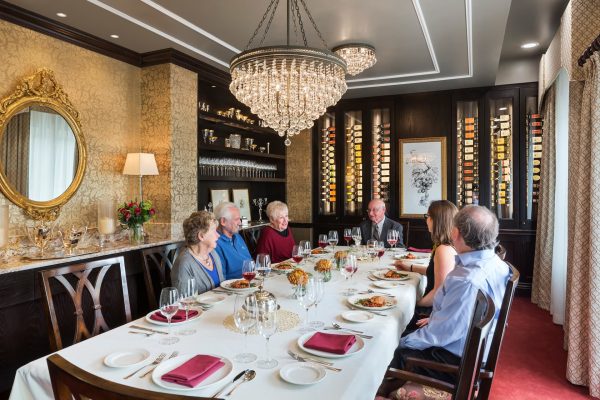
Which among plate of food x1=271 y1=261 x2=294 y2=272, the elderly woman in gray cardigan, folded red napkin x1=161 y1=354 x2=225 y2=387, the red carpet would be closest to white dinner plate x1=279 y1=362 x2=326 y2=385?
folded red napkin x1=161 y1=354 x2=225 y2=387

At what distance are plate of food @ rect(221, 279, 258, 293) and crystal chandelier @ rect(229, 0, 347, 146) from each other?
1220 mm

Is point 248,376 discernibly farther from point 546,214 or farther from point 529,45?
point 529,45

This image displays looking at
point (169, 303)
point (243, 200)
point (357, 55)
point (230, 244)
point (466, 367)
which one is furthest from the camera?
point (243, 200)

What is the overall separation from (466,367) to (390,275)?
1.65 meters

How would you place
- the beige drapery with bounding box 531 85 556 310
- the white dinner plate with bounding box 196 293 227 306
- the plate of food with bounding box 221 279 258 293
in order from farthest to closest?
the beige drapery with bounding box 531 85 556 310
the plate of food with bounding box 221 279 258 293
the white dinner plate with bounding box 196 293 227 306

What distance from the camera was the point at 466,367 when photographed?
4.10 ft

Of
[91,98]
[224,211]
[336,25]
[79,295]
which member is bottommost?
[79,295]

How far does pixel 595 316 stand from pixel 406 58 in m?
3.25

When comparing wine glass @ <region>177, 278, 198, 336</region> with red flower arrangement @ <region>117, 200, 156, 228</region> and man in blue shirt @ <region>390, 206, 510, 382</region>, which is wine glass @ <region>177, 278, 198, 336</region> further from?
red flower arrangement @ <region>117, 200, 156, 228</region>

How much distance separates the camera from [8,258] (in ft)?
9.83

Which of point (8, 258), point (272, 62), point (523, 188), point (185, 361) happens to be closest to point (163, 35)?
point (272, 62)

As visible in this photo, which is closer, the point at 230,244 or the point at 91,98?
the point at 230,244

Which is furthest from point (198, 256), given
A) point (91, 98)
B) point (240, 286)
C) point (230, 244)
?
point (91, 98)

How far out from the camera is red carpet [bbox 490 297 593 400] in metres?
2.97
